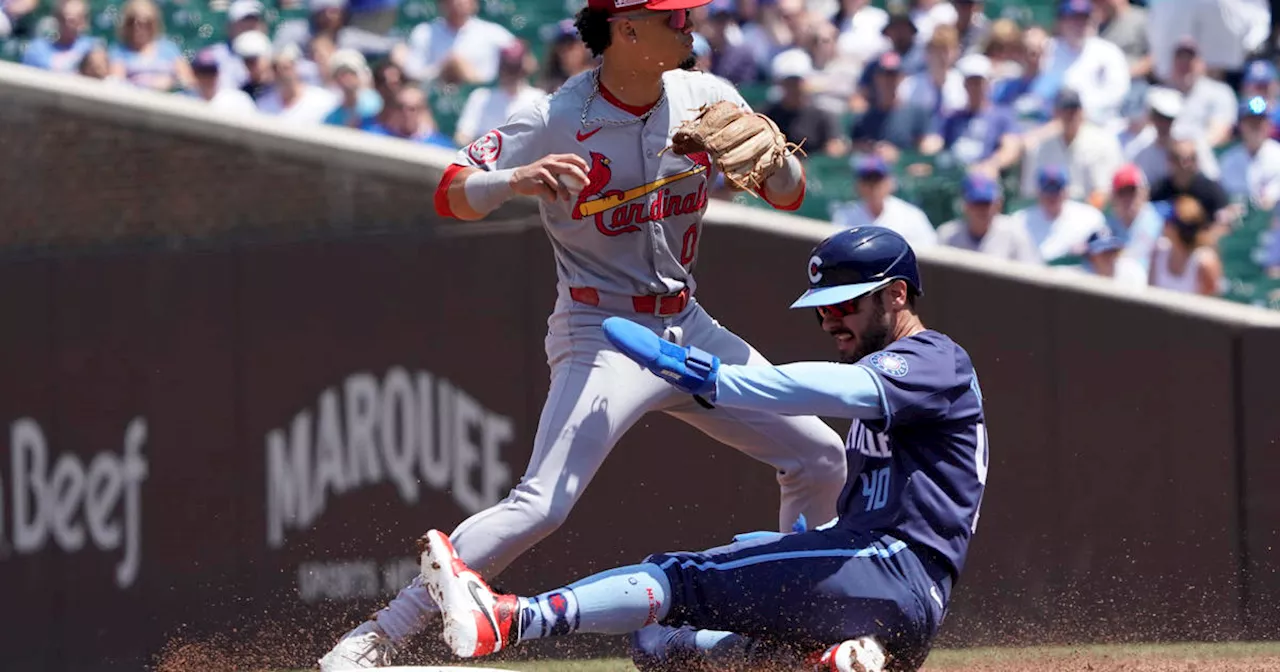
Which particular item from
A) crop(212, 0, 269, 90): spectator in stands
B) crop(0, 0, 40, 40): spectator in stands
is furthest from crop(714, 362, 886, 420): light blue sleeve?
crop(0, 0, 40, 40): spectator in stands

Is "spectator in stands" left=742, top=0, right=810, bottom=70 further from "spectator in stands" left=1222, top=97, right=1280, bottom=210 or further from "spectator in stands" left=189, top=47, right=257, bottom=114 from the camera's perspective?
"spectator in stands" left=189, top=47, right=257, bottom=114

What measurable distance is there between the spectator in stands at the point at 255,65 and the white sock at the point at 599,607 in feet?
23.0

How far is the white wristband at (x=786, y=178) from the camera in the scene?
5.61m

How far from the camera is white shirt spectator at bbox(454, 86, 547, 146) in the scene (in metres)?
11.0

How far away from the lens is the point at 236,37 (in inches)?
473

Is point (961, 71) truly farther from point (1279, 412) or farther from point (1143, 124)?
point (1279, 412)

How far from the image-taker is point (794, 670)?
520 cm

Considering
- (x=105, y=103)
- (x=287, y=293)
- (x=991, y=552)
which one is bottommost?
(x=991, y=552)

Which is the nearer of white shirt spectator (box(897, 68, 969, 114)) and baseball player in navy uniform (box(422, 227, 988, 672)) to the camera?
baseball player in navy uniform (box(422, 227, 988, 672))

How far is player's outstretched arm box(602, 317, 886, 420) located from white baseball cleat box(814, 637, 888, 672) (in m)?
0.62

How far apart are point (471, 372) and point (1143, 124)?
15.3 feet

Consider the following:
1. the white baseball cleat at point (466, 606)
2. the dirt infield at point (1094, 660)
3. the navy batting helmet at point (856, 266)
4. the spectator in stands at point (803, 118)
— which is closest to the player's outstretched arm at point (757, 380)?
the navy batting helmet at point (856, 266)

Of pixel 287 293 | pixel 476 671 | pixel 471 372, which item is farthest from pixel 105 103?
pixel 476 671

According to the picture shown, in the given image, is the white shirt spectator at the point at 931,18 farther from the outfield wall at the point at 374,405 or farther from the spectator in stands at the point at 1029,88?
the outfield wall at the point at 374,405
